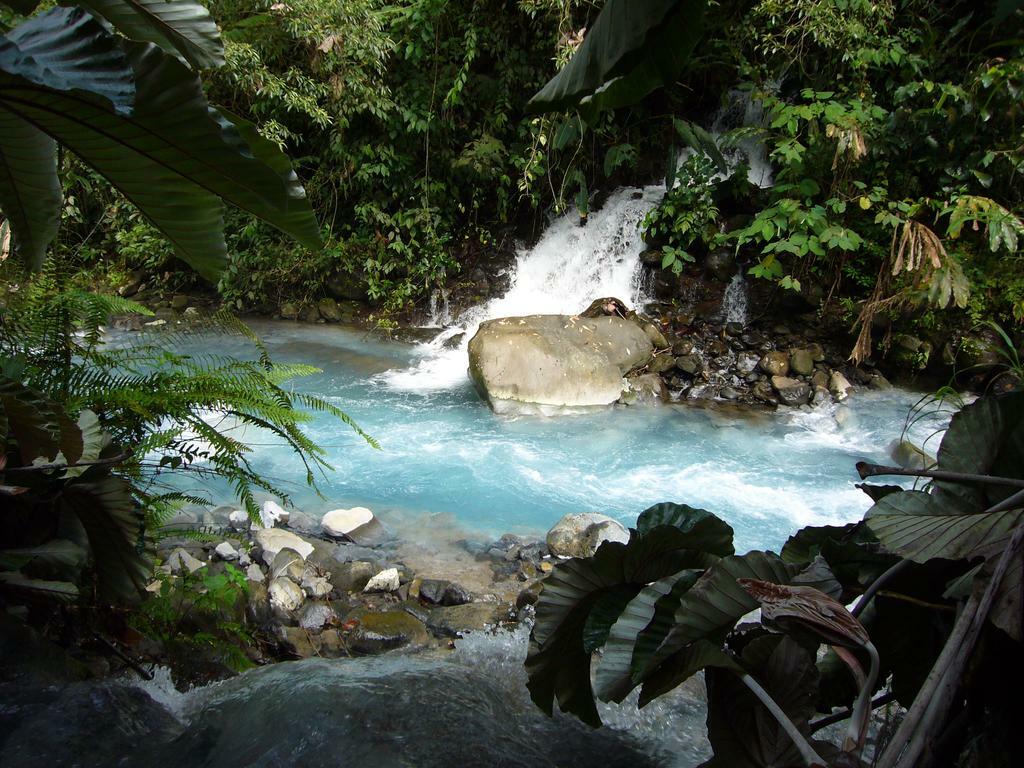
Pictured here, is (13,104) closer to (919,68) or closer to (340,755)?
(340,755)

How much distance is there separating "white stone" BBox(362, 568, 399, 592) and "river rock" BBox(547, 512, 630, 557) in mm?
916

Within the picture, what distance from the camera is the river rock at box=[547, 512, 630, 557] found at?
11.6 feet

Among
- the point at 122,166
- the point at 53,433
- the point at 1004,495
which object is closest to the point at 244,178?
the point at 122,166

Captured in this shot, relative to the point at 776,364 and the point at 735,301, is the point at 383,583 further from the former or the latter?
the point at 735,301

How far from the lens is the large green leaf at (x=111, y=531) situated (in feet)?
4.78

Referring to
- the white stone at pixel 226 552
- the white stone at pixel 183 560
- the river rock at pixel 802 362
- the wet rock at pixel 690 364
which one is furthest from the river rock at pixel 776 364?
the white stone at pixel 183 560

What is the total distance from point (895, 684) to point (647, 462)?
13.5 ft

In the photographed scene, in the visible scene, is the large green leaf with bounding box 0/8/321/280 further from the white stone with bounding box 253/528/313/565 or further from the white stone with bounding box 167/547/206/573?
the white stone with bounding box 253/528/313/565

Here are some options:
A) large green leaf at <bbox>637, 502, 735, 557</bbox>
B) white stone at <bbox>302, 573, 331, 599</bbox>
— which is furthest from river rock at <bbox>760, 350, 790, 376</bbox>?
large green leaf at <bbox>637, 502, 735, 557</bbox>

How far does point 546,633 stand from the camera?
1.11 meters

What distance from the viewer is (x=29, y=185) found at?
1.22 metres

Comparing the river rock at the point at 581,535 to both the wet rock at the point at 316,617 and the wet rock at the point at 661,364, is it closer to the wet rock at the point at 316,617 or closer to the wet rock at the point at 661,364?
the wet rock at the point at 316,617

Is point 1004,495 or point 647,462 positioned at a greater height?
point 1004,495

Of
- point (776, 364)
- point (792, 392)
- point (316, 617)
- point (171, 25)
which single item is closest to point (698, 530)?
point (171, 25)
